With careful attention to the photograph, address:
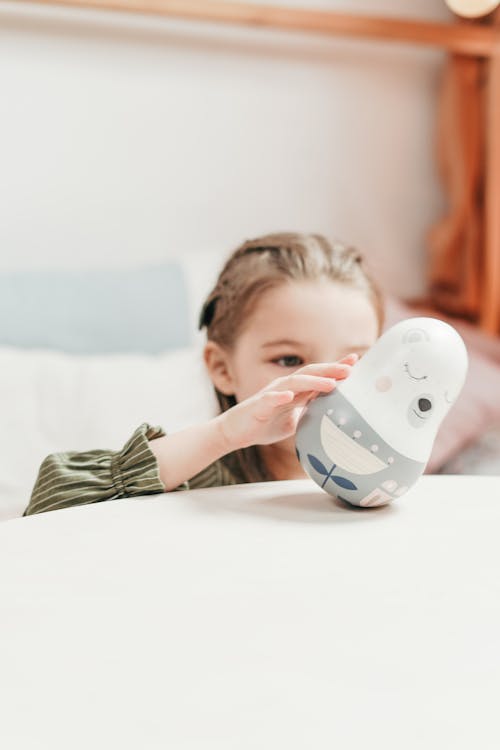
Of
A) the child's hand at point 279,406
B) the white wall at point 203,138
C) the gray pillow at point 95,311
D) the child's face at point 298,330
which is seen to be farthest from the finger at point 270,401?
the white wall at point 203,138

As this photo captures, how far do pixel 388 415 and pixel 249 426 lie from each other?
12 centimetres

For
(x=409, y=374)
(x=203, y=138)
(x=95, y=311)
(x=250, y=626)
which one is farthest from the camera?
(x=203, y=138)

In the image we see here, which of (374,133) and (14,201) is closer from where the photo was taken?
(14,201)

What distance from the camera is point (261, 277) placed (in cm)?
92

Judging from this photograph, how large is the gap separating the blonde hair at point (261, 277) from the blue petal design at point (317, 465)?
0.37 metres

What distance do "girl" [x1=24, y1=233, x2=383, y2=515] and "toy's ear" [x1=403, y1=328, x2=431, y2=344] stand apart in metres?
0.05

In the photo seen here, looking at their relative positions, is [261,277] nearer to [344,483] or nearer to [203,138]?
[344,483]

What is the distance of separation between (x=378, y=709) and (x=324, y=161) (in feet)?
5.22

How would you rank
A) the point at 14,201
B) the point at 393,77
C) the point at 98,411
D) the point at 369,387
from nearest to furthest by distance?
1. the point at 369,387
2. the point at 98,411
3. the point at 14,201
4. the point at 393,77

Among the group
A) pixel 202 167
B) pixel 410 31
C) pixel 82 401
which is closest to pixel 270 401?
pixel 82 401

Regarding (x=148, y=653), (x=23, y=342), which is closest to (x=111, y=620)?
(x=148, y=653)

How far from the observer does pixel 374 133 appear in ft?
6.07

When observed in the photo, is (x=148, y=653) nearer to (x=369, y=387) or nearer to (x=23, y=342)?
(x=369, y=387)

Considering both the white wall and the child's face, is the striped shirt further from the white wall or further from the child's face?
the white wall
